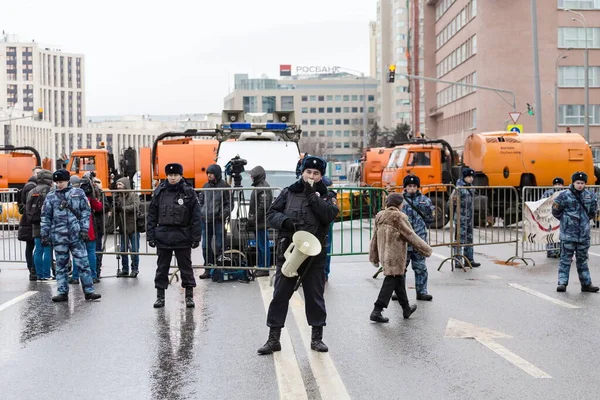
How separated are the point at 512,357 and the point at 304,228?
7.29 feet

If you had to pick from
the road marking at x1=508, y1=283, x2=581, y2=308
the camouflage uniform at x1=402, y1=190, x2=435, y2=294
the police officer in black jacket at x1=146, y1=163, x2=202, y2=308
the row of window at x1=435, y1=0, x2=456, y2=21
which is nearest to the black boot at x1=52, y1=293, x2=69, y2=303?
the police officer in black jacket at x1=146, y1=163, x2=202, y2=308

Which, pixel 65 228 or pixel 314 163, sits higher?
pixel 314 163

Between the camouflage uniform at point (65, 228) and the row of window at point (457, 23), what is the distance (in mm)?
58031

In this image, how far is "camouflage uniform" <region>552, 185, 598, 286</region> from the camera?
12164 mm

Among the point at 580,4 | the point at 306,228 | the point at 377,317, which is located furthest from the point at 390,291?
the point at 580,4

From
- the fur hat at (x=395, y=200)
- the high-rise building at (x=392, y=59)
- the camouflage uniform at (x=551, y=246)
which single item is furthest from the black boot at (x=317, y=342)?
the high-rise building at (x=392, y=59)

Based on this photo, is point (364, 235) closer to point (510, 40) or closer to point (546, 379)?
point (546, 379)

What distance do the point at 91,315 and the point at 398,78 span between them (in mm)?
120189

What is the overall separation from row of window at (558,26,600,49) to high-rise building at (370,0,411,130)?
2299 inches

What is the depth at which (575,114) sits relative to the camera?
63.6m

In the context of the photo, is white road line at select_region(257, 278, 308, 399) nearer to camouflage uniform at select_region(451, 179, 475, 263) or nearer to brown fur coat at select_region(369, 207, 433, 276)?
brown fur coat at select_region(369, 207, 433, 276)

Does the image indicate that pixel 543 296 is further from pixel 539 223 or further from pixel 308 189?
pixel 308 189

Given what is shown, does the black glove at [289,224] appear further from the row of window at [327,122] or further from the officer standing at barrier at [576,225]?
the row of window at [327,122]

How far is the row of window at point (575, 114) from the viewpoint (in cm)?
6331
